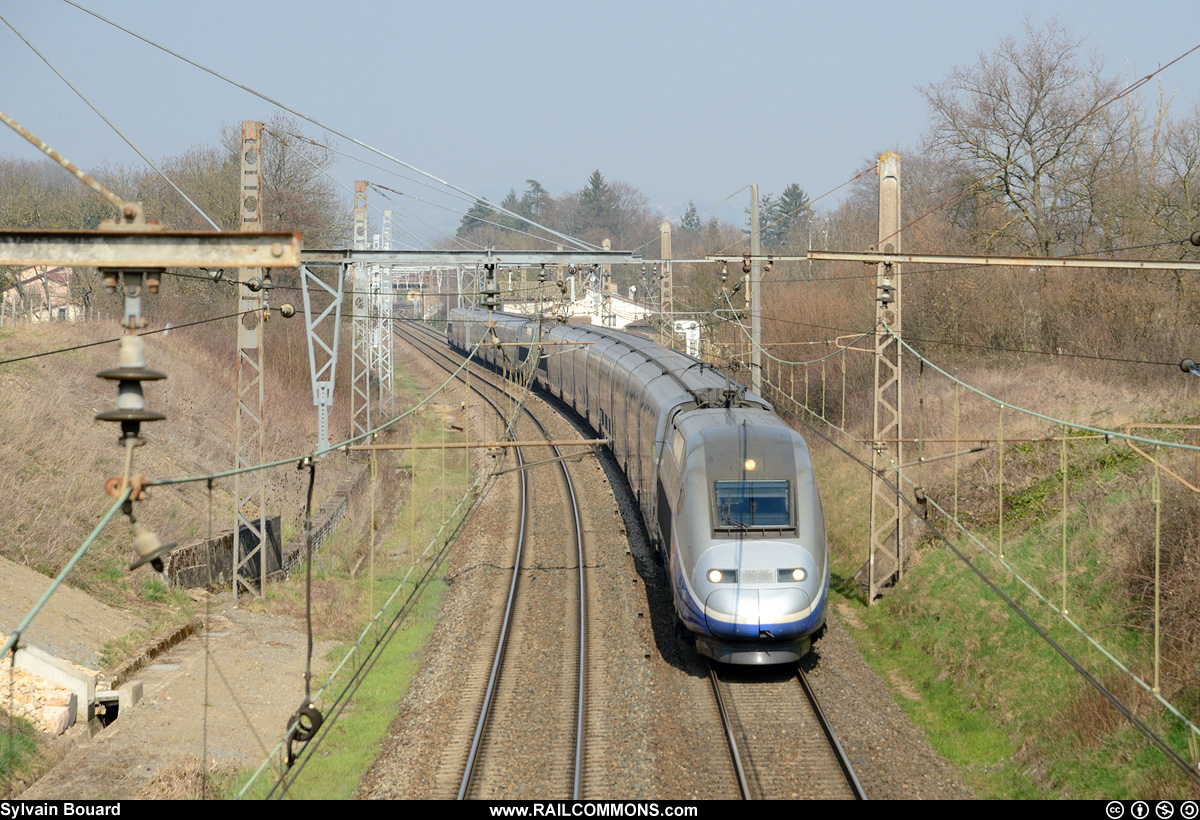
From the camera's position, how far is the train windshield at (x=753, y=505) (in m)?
12.8

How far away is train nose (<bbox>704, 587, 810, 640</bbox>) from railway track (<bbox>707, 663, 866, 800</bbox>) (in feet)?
3.13

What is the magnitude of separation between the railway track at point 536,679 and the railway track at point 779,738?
1835 mm

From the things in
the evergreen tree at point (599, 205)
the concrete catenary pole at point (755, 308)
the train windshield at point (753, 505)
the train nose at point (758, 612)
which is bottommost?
the train nose at point (758, 612)

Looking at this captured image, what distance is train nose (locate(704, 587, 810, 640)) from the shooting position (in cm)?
1219

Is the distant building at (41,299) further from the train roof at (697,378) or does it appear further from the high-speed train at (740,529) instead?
the high-speed train at (740,529)

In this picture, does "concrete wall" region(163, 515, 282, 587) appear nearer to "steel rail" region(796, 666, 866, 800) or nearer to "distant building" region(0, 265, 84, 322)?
"steel rail" region(796, 666, 866, 800)

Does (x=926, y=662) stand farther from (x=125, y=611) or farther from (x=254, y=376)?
(x=254, y=376)

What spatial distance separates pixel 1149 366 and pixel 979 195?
9.78 metres

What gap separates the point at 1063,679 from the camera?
11.9m

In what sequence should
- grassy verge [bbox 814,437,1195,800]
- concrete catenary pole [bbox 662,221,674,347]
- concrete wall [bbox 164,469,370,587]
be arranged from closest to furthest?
grassy verge [bbox 814,437,1195,800], concrete wall [bbox 164,469,370,587], concrete catenary pole [bbox 662,221,674,347]
